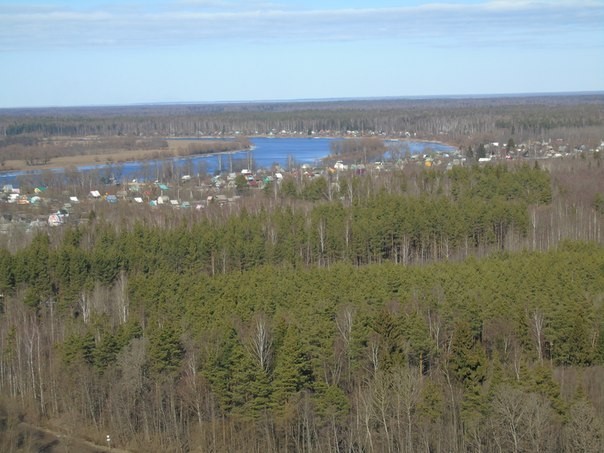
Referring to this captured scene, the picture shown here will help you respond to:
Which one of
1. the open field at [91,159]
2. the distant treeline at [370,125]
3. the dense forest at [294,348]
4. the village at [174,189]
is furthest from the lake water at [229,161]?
the dense forest at [294,348]

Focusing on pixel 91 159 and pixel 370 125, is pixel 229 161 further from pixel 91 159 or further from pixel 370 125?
pixel 370 125

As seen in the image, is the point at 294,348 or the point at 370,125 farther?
the point at 370,125

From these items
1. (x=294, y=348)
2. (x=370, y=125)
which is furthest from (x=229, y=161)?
(x=294, y=348)

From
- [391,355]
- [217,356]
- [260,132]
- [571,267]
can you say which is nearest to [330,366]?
[391,355]

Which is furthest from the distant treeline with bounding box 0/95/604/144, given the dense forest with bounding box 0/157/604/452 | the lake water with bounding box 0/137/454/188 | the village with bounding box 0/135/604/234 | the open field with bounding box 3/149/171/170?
the dense forest with bounding box 0/157/604/452

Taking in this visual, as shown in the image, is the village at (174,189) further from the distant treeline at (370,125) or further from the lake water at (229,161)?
the distant treeline at (370,125)

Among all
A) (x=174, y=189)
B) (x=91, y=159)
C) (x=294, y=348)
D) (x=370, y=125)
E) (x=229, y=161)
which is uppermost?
(x=370, y=125)
